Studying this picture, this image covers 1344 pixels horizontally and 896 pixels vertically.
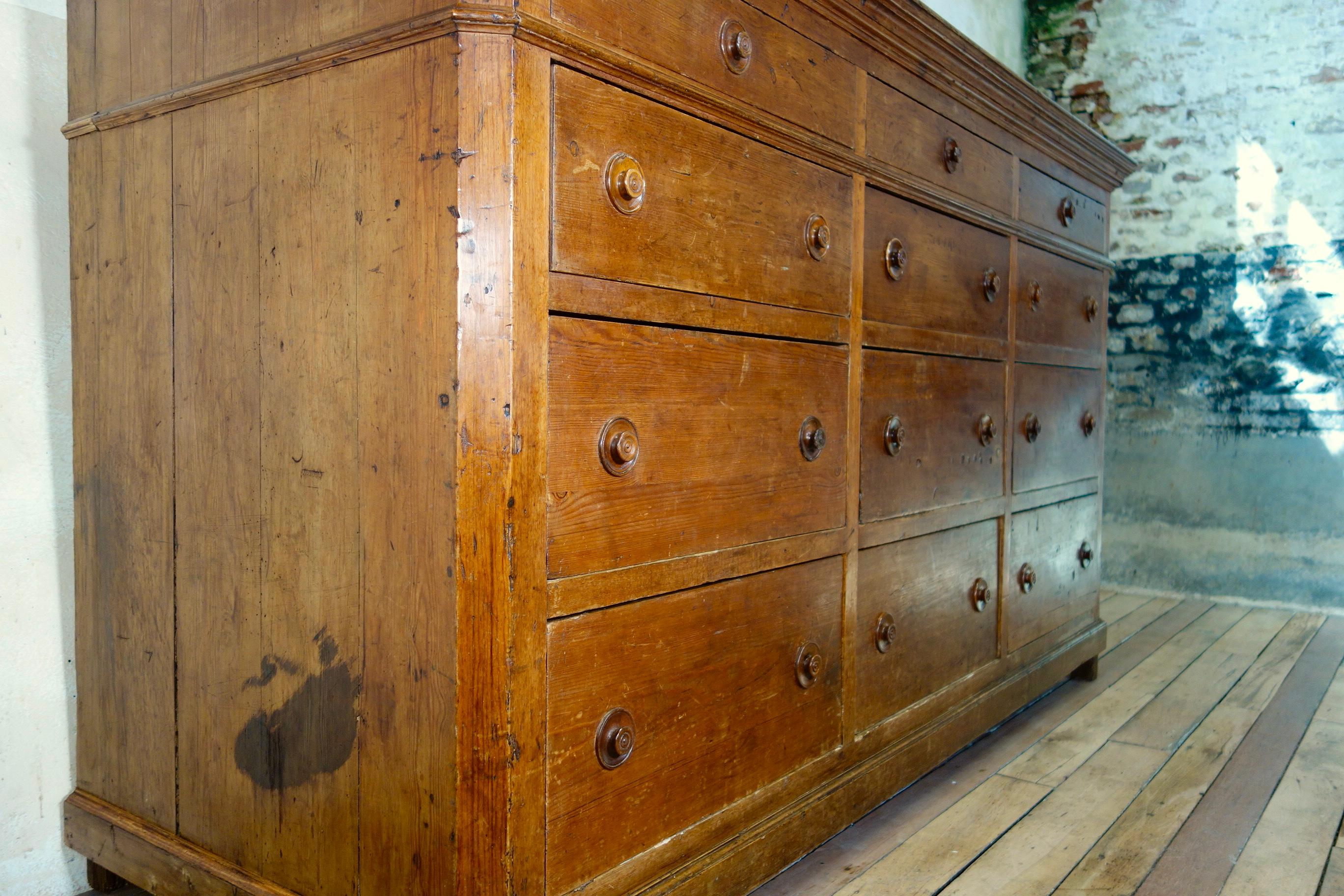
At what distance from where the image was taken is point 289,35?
1386mm

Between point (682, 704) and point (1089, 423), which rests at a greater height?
point (1089, 423)

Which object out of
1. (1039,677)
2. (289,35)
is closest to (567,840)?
(289,35)

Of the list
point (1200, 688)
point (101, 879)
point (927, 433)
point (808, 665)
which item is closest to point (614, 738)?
point (808, 665)

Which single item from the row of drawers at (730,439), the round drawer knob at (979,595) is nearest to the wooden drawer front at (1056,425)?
the row of drawers at (730,439)

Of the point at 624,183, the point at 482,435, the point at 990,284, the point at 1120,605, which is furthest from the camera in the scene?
the point at 1120,605

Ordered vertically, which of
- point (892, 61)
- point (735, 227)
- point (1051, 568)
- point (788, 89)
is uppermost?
point (892, 61)

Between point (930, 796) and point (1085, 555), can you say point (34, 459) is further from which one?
point (1085, 555)

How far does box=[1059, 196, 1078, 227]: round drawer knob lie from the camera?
300cm

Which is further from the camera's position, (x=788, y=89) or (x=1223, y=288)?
(x=1223, y=288)

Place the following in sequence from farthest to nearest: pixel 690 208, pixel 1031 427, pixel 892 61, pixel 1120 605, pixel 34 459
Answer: pixel 1120 605
pixel 1031 427
pixel 892 61
pixel 34 459
pixel 690 208

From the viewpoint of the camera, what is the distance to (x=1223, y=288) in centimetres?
478

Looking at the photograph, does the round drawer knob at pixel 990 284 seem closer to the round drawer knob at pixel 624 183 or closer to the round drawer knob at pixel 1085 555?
the round drawer knob at pixel 1085 555

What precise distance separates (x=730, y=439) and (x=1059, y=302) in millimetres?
1810

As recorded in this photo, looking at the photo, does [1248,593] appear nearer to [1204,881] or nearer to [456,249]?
[1204,881]
